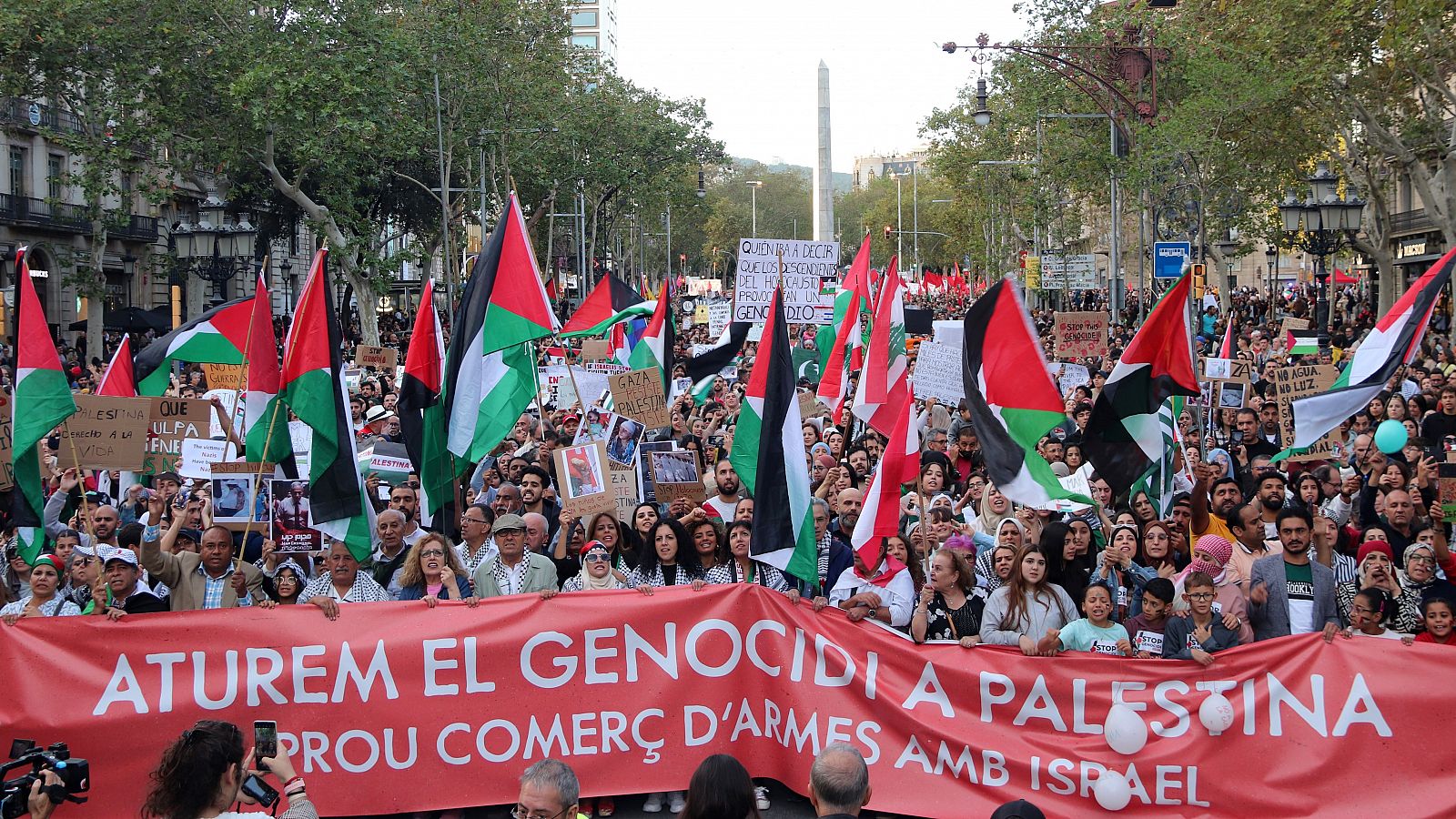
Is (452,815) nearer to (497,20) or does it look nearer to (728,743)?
(728,743)

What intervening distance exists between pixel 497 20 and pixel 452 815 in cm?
3570

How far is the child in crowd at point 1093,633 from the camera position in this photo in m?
6.98

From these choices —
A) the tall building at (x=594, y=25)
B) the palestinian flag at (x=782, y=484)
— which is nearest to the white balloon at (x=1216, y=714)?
the palestinian flag at (x=782, y=484)

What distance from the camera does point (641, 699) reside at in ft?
23.7

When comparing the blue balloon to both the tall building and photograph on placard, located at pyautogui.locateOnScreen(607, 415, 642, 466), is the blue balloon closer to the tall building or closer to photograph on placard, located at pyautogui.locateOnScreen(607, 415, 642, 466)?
photograph on placard, located at pyautogui.locateOnScreen(607, 415, 642, 466)

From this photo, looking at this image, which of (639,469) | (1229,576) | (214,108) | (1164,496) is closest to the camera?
(1229,576)

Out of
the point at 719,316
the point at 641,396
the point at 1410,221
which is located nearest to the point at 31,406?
the point at 641,396

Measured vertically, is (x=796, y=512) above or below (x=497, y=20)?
below

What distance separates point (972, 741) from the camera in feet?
22.7

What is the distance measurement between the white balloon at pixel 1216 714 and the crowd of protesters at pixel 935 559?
200 mm

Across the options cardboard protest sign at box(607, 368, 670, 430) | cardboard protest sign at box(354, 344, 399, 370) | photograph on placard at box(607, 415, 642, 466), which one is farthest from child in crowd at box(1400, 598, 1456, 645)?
cardboard protest sign at box(354, 344, 399, 370)

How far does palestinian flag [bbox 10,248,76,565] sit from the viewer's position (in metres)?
7.93

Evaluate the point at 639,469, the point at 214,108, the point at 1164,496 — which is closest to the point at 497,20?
the point at 214,108

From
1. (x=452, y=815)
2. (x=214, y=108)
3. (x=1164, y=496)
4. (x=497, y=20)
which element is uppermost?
(x=497, y=20)
